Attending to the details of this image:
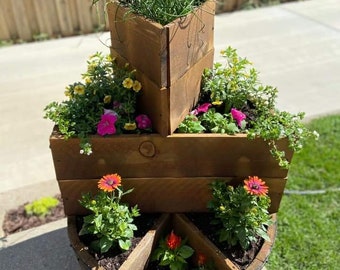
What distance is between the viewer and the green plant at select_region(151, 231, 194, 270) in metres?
1.64

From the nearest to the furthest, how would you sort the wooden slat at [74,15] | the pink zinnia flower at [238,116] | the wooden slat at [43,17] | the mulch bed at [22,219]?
the pink zinnia flower at [238,116] < the mulch bed at [22,219] < the wooden slat at [43,17] < the wooden slat at [74,15]

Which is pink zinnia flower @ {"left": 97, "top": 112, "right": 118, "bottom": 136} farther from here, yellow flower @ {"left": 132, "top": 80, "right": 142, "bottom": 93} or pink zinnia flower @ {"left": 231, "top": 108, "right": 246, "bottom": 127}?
pink zinnia flower @ {"left": 231, "top": 108, "right": 246, "bottom": 127}

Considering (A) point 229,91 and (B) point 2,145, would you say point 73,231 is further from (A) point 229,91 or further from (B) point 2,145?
(B) point 2,145

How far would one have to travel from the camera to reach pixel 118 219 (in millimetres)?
1529

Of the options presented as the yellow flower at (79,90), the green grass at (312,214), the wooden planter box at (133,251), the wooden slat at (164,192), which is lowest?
the green grass at (312,214)

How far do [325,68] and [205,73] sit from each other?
2.75 m

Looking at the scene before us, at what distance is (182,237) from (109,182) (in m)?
0.47

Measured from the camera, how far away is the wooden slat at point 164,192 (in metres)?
1.65

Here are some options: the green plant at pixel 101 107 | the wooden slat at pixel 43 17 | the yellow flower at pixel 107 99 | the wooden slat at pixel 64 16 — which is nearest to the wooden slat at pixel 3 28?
the wooden slat at pixel 43 17

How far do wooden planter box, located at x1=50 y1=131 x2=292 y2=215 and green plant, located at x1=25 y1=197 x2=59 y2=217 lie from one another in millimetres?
736

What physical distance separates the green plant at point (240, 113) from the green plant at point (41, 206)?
1.21m

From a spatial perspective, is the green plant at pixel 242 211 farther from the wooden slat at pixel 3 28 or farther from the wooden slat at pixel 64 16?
the wooden slat at pixel 3 28

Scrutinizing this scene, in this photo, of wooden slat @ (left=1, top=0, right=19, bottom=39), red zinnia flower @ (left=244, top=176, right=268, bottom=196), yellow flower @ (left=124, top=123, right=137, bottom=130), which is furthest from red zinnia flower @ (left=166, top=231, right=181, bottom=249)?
wooden slat @ (left=1, top=0, right=19, bottom=39)

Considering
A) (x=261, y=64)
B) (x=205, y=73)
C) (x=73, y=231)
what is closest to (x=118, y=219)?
(x=73, y=231)
